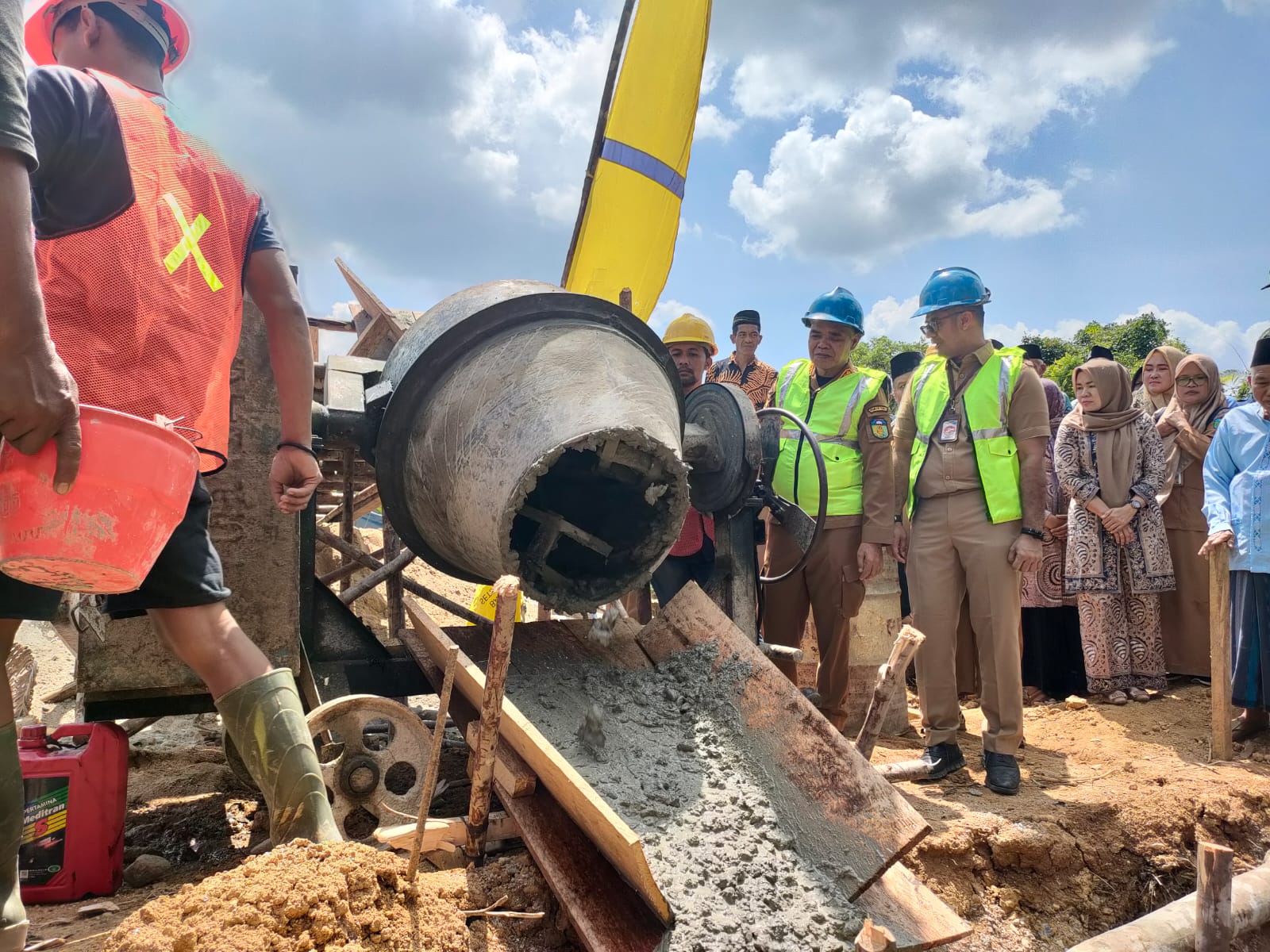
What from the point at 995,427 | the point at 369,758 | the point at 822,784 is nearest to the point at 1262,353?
the point at 995,427

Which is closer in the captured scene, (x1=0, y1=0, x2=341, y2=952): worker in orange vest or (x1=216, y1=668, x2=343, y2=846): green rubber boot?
(x1=0, y1=0, x2=341, y2=952): worker in orange vest

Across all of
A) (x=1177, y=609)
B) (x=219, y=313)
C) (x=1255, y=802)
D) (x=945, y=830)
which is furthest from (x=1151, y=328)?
(x=219, y=313)

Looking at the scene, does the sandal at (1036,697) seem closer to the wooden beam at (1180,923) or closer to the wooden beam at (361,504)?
the wooden beam at (1180,923)

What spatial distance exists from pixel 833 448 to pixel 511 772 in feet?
8.01

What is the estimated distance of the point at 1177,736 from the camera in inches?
180

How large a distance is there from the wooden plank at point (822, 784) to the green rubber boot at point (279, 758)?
1.19m

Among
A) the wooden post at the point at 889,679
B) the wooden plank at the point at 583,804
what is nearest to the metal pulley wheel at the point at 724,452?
the wooden post at the point at 889,679

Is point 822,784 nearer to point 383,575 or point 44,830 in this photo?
point 44,830

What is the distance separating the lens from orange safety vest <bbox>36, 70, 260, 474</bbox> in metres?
1.75

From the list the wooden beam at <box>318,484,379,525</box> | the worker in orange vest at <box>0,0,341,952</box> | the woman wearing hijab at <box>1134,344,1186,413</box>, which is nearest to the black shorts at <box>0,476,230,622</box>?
the worker in orange vest at <box>0,0,341,952</box>

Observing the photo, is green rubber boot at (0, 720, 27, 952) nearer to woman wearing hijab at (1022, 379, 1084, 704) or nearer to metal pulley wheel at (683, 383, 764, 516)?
metal pulley wheel at (683, 383, 764, 516)

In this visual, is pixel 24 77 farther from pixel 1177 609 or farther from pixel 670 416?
pixel 1177 609

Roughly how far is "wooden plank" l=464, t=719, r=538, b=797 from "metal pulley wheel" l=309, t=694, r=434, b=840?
0.85ft

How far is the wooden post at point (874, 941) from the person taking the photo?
156 centimetres
